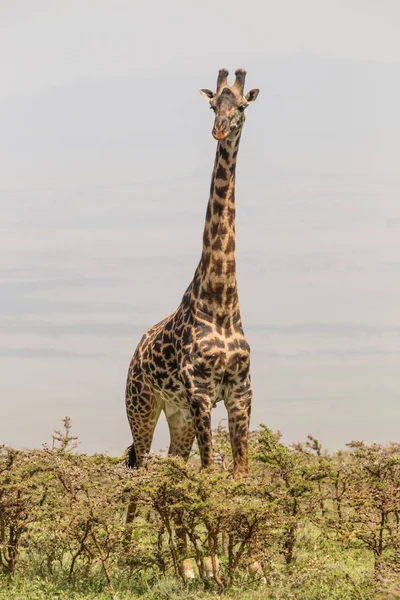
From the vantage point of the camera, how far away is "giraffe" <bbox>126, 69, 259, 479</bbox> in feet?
38.0

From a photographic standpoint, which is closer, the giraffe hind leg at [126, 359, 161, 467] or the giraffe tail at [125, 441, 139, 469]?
the giraffe hind leg at [126, 359, 161, 467]

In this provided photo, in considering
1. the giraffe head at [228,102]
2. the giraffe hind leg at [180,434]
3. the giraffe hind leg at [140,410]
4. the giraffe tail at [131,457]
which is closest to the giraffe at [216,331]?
the giraffe head at [228,102]

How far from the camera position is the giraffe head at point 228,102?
1155 centimetres

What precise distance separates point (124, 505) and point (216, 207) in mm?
3955

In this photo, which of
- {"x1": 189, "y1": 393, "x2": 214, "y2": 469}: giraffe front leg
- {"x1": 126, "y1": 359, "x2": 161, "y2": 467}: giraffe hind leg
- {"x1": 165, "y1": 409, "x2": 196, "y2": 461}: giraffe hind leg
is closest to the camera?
{"x1": 189, "y1": 393, "x2": 214, "y2": 469}: giraffe front leg

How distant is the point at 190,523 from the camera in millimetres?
10867

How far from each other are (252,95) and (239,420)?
4.15 meters

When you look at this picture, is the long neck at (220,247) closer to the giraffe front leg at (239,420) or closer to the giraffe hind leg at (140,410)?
the giraffe front leg at (239,420)

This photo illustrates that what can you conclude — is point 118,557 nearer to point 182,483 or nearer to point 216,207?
point 182,483

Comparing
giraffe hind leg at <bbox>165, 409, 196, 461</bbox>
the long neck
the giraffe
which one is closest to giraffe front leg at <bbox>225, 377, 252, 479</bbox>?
the giraffe

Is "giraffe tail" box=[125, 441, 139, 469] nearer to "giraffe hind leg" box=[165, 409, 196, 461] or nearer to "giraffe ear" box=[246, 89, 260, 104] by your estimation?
"giraffe hind leg" box=[165, 409, 196, 461]

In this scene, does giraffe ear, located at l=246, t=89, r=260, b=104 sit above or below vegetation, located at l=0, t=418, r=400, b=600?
above

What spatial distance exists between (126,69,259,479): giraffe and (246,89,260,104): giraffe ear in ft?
0.04

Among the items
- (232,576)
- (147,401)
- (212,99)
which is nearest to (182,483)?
(232,576)
